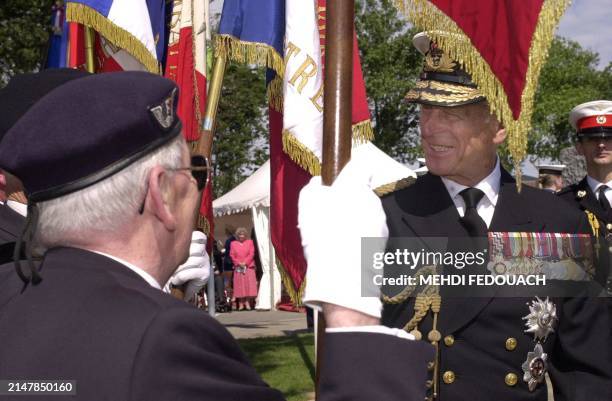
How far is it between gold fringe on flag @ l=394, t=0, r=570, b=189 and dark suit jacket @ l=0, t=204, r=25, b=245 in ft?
5.85

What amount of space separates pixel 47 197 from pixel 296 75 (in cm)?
343

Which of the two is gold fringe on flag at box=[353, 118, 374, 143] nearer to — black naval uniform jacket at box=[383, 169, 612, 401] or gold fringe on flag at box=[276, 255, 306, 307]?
gold fringe on flag at box=[276, 255, 306, 307]

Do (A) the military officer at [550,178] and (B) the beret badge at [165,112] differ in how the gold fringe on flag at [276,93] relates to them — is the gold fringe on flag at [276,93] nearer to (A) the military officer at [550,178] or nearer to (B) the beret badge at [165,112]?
(B) the beret badge at [165,112]

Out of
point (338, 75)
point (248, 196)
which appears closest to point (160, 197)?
point (338, 75)

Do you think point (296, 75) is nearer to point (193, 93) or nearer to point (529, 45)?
point (193, 93)

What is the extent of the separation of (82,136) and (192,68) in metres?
3.93

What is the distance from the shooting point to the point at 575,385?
114 inches

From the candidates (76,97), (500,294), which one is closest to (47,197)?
(76,97)

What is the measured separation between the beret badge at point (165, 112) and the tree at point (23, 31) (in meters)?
9.84

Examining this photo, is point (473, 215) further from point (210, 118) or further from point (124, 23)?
point (124, 23)

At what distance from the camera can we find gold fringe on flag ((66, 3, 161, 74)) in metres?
5.41

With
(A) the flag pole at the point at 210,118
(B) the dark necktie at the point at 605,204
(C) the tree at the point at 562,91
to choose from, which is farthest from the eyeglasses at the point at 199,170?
(C) the tree at the point at 562,91

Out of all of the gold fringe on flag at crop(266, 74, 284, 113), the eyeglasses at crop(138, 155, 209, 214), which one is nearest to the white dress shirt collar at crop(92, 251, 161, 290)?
the eyeglasses at crop(138, 155, 209, 214)

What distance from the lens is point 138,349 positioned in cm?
147
